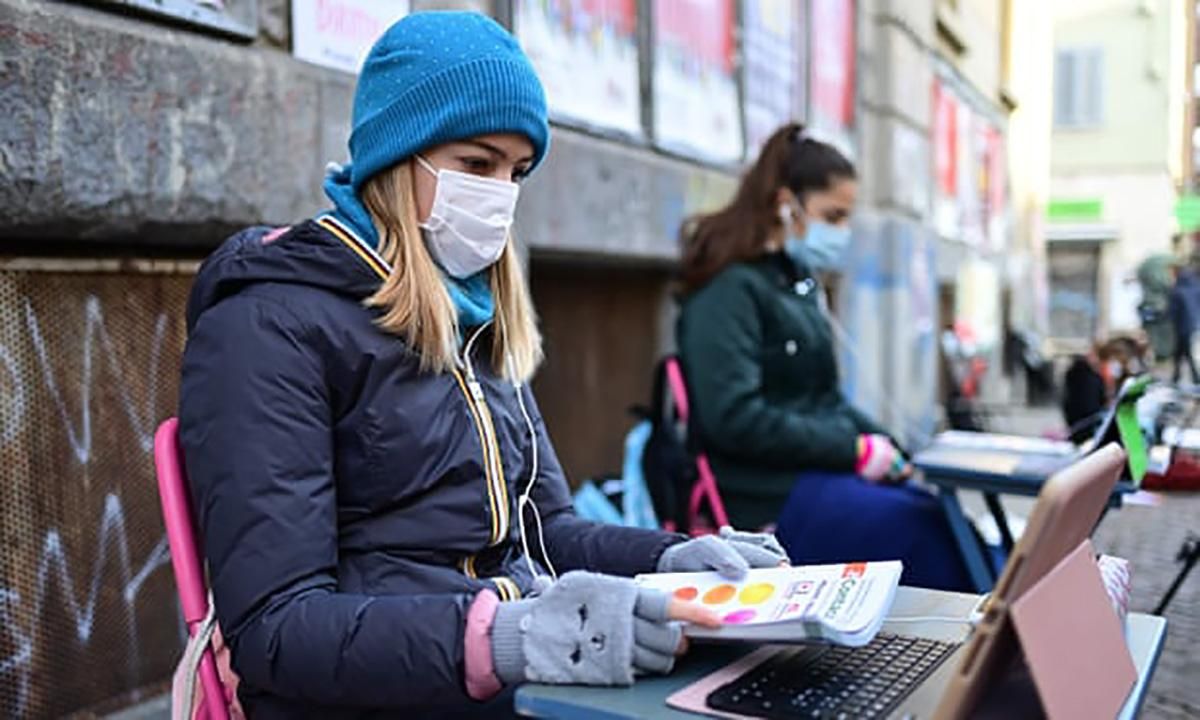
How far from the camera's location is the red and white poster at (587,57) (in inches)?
176

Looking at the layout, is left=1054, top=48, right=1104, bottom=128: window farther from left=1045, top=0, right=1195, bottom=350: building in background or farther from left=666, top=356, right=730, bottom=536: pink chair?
left=666, top=356, right=730, bottom=536: pink chair

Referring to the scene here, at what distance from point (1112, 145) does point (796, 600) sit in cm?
2473

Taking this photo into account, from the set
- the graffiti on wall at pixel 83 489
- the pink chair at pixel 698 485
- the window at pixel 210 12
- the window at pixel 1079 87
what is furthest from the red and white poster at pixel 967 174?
the window at pixel 1079 87

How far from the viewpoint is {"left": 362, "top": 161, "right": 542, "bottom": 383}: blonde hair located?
1.64 meters

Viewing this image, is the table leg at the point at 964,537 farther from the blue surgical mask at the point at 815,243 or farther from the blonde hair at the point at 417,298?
the blonde hair at the point at 417,298

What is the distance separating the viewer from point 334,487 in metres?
1.52

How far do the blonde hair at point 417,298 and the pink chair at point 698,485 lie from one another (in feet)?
5.20

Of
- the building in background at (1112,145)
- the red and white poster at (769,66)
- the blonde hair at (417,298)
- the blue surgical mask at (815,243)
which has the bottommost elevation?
the blonde hair at (417,298)

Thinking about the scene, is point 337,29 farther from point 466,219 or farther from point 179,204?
point 466,219

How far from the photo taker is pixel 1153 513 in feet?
20.0

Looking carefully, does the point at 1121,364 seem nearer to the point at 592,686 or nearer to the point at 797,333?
the point at 797,333

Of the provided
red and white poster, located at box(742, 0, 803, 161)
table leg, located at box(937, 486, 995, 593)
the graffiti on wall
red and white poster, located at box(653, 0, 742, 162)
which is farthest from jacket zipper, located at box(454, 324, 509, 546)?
red and white poster, located at box(742, 0, 803, 161)

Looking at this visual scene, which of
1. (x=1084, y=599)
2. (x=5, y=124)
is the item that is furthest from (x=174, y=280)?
(x=1084, y=599)

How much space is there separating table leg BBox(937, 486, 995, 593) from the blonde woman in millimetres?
1373
